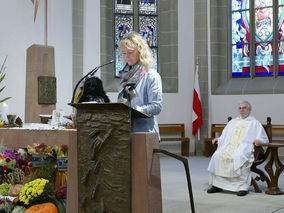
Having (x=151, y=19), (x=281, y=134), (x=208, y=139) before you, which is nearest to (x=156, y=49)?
(x=151, y=19)

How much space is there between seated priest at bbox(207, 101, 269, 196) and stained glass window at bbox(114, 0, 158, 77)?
19.8 feet

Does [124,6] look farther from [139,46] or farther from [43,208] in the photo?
[139,46]

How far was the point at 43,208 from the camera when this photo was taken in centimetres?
402

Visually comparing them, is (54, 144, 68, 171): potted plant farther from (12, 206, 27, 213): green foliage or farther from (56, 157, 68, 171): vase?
(12, 206, 27, 213): green foliage

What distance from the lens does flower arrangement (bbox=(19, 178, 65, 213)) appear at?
13.6ft

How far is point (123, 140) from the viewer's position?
3.23 m

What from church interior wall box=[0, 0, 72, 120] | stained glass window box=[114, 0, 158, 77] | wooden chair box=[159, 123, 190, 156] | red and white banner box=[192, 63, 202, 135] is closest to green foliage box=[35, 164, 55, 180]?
church interior wall box=[0, 0, 72, 120]

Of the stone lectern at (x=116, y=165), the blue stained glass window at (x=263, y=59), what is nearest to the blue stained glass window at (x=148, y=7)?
the blue stained glass window at (x=263, y=59)

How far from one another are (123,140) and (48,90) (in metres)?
6.63

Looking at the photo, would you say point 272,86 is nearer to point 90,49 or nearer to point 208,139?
point 208,139

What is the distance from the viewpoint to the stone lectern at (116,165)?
3.20 metres

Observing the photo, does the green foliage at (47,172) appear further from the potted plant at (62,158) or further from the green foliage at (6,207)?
the green foliage at (6,207)

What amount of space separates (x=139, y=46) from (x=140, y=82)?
266 mm

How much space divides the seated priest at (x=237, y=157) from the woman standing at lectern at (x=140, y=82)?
3.53m
